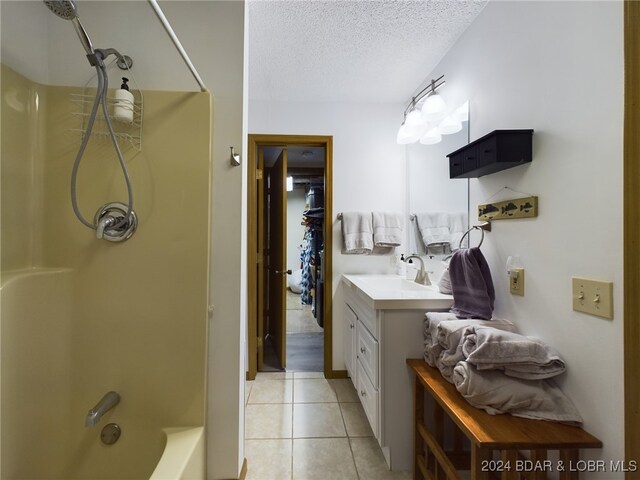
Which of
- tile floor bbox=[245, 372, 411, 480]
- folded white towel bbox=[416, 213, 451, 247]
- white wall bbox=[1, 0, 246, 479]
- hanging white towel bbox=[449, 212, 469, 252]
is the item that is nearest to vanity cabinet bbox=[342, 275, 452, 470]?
tile floor bbox=[245, 372, 411, 480]

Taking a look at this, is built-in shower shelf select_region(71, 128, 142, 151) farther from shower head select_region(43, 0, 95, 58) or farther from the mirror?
the mirror

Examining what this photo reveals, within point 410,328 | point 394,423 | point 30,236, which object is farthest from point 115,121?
point 394,423

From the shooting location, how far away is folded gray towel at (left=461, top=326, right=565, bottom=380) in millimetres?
996

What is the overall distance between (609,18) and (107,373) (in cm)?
220

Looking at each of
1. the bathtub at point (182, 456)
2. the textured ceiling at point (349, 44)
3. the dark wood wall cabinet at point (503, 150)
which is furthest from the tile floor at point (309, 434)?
the textured ceiling at point (349, 44)

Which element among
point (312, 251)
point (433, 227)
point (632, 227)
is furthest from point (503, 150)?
point (312, 251)

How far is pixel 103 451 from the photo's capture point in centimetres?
112

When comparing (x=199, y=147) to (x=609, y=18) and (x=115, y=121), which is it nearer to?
(x=115, y=121)

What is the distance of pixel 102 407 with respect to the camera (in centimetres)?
108

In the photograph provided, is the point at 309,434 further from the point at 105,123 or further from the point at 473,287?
the point at 105,123

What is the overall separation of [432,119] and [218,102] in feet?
4.33

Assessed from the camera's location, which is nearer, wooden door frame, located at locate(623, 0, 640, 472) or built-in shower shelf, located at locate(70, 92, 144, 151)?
wooden door frame, located at locate(623, 0, 640, 472)

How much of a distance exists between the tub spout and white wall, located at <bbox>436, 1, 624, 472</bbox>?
68.7 inches

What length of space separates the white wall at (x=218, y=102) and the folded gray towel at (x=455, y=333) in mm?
940
